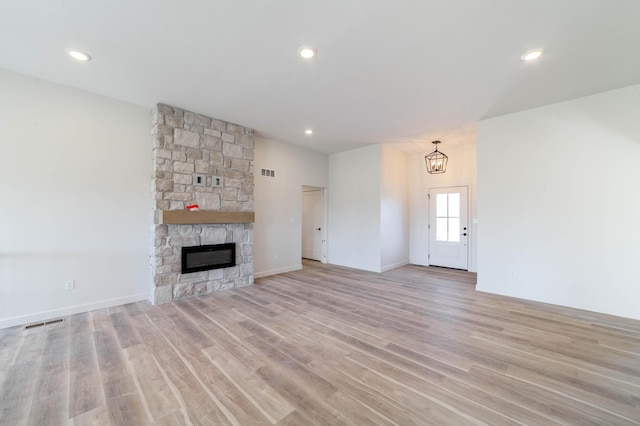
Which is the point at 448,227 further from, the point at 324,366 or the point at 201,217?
the point at 201,217

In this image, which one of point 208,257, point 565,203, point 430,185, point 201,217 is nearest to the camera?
point 565,203

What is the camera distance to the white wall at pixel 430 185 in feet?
20.2

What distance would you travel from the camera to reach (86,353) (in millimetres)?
2510

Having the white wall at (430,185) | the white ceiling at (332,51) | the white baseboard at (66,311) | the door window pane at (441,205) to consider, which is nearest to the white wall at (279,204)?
the white ceiling at (332,51)

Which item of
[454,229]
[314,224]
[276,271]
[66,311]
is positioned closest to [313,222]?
[314,224]

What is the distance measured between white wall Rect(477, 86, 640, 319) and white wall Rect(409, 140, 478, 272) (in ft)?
5.96

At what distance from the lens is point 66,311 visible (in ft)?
11.2

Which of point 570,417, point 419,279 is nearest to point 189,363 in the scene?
point 570,417

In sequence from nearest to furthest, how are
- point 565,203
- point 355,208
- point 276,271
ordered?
1. point 565,203
2. point 276,271
3. point 355,208

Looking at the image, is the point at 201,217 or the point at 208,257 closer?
the point at 201,217

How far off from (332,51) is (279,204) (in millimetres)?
3825

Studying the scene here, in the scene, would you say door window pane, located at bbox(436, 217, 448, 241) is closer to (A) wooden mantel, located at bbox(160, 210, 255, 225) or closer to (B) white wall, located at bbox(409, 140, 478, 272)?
(B) white wall, located at bbox(409, 140, 478, 272)

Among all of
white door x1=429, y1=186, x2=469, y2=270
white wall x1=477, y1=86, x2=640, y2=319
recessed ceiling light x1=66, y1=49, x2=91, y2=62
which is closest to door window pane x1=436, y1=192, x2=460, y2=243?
white door x1=429, y1=186, x2=469, y2=270

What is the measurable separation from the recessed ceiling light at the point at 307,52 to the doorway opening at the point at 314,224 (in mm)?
4485
